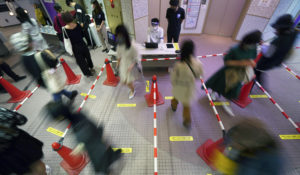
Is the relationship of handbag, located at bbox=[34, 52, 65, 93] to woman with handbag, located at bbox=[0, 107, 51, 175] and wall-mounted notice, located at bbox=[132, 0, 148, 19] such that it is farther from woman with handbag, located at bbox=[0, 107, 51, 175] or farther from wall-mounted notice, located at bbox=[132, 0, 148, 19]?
wall-mounted notice, located at bbox=[132, 0, 148, 19]

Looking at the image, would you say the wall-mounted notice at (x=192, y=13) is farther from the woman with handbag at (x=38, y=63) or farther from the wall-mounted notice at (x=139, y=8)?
the woman with handbag at (x=38, y=63)

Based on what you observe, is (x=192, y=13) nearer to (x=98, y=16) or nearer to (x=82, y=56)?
(x=98, y=16)

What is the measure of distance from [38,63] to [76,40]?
1.34 metres

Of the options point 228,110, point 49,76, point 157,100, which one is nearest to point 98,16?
point 49,76

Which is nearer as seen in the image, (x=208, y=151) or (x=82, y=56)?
(x=208, y=151)

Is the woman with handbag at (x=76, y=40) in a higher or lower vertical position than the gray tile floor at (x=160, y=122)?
higher

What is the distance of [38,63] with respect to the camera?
102 inches

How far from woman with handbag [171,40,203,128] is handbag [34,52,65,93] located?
2348mm

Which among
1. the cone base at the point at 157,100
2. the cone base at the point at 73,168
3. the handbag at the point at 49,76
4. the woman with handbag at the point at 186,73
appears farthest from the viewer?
the cone base at the point at 157,100

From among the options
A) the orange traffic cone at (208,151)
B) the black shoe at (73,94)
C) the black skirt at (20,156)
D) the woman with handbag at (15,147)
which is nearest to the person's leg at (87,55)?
the black shoe at (73,94)

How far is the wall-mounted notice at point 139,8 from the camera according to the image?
456cm

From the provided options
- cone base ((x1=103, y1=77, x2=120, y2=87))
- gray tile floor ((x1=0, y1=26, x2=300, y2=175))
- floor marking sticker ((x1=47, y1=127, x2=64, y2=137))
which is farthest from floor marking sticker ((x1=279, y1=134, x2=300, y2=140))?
floor marking sticker ((x1=47, y1=127, x2=64, y2=137))

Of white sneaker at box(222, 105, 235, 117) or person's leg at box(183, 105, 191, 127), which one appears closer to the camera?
person's leg at box(183, 105, 191, 127)

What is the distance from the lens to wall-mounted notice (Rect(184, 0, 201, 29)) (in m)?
6.01
